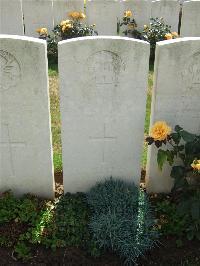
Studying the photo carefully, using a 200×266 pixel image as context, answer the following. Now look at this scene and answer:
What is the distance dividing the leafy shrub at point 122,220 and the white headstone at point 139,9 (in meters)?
5.84

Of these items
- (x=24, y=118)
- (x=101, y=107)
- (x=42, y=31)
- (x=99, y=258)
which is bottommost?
(x=99, y=258)

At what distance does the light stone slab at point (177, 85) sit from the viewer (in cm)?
372

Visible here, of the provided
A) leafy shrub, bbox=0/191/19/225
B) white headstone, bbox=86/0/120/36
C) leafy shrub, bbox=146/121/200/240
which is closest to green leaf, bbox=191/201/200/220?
leafy shrub, bbox=146/121/200/240

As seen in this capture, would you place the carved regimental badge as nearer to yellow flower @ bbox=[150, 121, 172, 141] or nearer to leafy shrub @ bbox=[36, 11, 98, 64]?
yellow flower @ bbox=[150, 121, 172, 141]

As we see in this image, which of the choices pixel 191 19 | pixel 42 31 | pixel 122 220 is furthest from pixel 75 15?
pixel 122 220

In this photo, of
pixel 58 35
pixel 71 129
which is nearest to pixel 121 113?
pixel 71 129

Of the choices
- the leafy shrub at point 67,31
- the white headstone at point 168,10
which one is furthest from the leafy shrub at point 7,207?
the white headstone at point 168,10

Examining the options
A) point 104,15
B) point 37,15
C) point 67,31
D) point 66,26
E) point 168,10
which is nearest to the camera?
point 66,26

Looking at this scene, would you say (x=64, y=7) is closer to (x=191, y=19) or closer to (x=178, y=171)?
(x=191, y=19)

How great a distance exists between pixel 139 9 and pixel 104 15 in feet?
2.94

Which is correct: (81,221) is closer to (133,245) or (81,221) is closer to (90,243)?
(90,243)

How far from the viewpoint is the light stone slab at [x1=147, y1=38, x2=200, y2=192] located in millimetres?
3721

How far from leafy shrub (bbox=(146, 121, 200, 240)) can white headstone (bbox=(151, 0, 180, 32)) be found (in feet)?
18.7

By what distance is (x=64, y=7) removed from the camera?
8.69 meters
